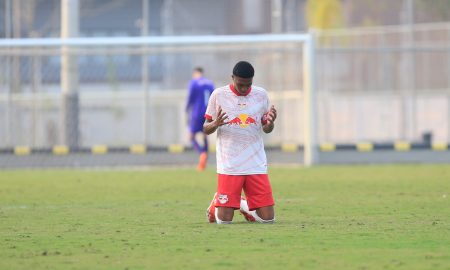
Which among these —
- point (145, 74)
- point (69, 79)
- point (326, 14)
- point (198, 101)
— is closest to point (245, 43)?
point (145, 74)

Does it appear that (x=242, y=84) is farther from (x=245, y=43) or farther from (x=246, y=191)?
(x=245, y=43)

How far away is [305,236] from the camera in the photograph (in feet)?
34.9

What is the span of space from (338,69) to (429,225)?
22348 millimetres

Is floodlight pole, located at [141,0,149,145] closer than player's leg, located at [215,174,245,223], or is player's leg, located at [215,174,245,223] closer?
player's leg, located at [215,174,245,223]

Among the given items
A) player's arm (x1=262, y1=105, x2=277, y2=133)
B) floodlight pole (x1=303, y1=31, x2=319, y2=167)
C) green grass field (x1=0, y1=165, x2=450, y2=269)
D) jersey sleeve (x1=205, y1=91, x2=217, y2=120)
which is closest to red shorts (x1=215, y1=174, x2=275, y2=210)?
green grass field (x1=0, y1=165, x2=450, y2=269)

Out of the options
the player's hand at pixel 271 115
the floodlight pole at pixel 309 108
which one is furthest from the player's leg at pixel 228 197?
the floodlight pole at pixel 309 108

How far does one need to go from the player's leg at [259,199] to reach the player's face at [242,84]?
90cm

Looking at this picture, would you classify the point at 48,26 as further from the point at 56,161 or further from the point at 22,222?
the point at 22,222

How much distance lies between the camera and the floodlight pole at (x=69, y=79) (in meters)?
27.9

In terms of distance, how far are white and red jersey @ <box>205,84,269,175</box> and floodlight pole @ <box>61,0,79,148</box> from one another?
1579cm

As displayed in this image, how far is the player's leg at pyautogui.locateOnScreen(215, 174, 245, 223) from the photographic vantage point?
40.3 feet

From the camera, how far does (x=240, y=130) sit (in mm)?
12555

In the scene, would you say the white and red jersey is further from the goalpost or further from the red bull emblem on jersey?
the goalpost

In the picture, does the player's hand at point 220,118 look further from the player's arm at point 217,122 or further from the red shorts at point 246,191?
the red shorts at point 246,191
